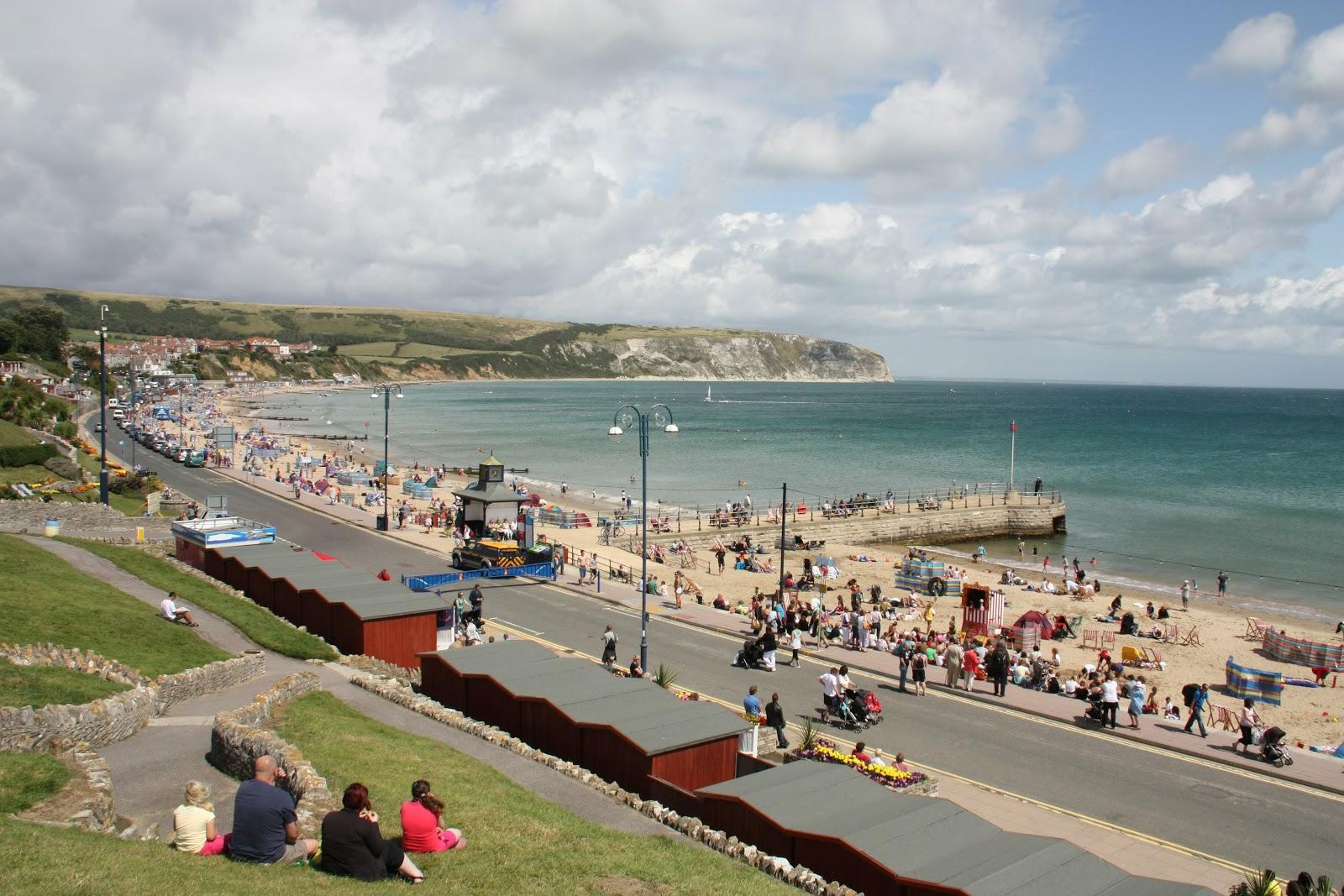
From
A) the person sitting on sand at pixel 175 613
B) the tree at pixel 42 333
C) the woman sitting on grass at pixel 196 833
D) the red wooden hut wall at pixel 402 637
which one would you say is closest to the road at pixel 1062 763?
the red wooden hut wall at pixel 402 637

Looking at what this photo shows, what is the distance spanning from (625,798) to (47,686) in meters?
7.67

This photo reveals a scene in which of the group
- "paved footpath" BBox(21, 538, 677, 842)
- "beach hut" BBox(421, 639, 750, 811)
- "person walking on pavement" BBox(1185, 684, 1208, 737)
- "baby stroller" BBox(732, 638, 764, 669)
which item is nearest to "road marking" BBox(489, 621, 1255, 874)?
"baby stroller" BBox(732, 638, 764, 669)

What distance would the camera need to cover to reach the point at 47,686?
11.7 meters

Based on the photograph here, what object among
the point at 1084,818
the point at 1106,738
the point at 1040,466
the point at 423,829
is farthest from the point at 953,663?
the point at 1040,466

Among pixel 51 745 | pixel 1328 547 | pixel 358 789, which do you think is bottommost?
pixel 1328 547

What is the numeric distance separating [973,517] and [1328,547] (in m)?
18.2

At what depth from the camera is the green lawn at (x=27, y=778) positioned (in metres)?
8.27

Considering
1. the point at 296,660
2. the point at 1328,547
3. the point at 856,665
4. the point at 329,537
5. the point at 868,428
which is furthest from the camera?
the point at 868,428

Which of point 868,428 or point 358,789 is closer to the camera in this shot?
point 358,789

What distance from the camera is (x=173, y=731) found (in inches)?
483

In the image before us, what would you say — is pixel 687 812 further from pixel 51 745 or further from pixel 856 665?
pixel 856 665

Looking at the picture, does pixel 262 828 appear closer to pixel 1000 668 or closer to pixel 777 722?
pixel 777 722

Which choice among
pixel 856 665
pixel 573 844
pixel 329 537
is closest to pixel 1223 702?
pixel 856 665

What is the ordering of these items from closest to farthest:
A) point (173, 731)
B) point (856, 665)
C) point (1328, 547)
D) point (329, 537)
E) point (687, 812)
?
point (687, 812) → point (173, 731) → point (856, 665) → point (329, 537) → point (1328, 547)
